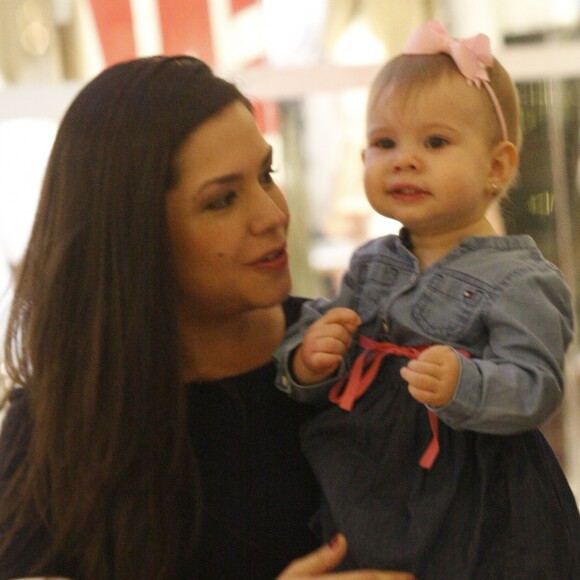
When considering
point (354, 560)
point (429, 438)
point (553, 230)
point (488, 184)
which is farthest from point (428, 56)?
point (553, 230)

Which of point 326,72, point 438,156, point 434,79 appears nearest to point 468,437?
point 438,156

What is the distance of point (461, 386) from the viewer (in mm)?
1192

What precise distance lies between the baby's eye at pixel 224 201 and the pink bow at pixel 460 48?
0.33 metres

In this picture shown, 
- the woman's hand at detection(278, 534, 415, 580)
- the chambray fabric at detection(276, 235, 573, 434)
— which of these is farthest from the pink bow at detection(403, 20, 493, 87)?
the woman's hand at detection(278, 534, 415, 580)

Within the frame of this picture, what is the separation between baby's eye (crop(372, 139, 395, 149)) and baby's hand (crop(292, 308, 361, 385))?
0.24 metres

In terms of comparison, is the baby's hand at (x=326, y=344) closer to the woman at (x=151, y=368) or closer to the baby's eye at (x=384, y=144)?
the woman at (x=151, y=368)

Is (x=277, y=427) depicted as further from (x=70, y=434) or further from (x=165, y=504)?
(x=70, y=434)

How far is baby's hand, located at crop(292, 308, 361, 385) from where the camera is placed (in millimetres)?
1345

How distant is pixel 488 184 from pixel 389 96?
19cm

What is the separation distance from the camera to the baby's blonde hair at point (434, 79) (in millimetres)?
1377

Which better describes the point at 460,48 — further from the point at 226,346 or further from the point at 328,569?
the point at 328,569

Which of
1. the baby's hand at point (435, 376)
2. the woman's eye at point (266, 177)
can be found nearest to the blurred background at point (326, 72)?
the woman's eye at point (266, 177)

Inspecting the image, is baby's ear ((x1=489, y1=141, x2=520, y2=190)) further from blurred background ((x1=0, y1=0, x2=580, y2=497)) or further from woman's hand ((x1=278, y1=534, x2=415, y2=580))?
blurred background ((x1=0, y1=0, x2=580, y2=497))

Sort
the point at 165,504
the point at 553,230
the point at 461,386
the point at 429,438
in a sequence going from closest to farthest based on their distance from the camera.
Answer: the point at 461,386 < the point at 429,438 < the point at 165,504 < the point at 553,230
